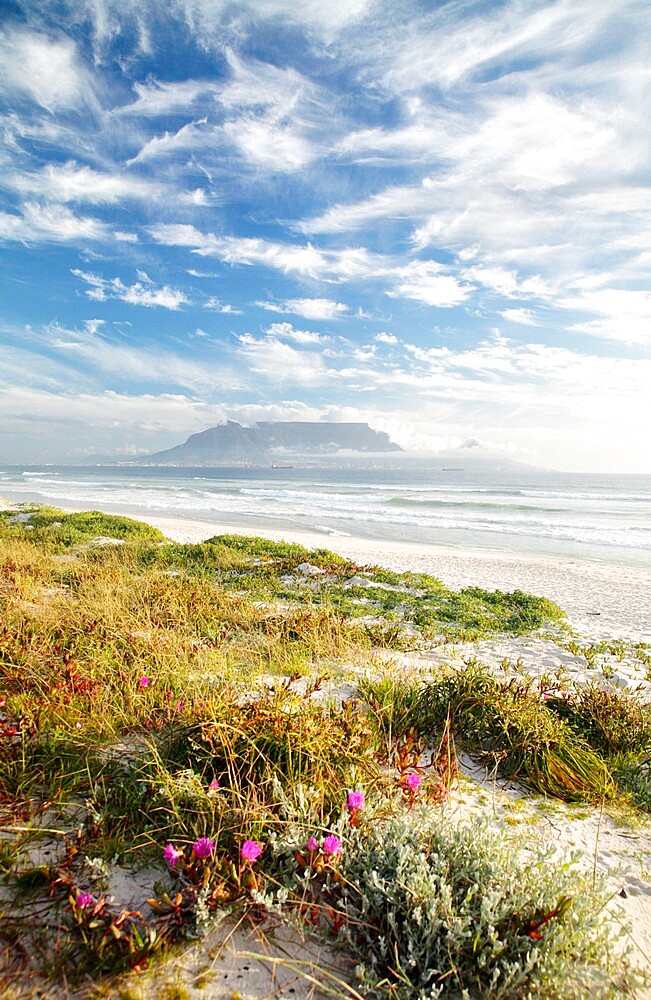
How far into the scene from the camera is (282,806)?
2.55 m

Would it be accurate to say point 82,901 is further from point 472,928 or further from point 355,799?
point 472,928

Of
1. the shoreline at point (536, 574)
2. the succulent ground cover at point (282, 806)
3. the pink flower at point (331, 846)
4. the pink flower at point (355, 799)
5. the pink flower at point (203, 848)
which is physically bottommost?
the shoreline at point (536, 574)

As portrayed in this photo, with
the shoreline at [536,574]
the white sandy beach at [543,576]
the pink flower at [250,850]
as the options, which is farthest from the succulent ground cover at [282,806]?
the white sandy beach at [543,576]

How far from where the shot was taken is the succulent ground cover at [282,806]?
6.39 feet

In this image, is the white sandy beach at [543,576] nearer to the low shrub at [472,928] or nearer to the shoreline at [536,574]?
the shoreline at [536,574]

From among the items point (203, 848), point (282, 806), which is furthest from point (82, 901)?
point (282, 806)

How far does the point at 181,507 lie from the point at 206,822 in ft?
111

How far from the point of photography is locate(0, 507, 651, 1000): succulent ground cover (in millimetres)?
1947

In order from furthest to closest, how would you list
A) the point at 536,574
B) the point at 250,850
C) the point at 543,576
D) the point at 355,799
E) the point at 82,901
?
the point at 536,574, the point at 543,576, the point at 355,799, the point at 250,850, the point at 82,901

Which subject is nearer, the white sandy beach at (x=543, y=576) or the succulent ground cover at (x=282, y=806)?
the succulent ground cover at (x=282, y=806)

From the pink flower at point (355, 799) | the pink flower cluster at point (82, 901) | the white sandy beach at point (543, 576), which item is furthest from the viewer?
the white sandy beach at point (543, 576)

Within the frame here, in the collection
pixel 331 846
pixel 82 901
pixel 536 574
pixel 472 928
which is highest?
pixel 331 846

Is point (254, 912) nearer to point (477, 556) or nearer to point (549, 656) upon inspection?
point (549, 656)

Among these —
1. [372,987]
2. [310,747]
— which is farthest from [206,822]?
[372,987]
